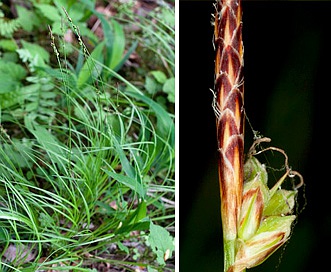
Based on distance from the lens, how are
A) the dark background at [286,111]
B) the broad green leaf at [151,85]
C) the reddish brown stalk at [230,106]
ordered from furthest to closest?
the broad green leaf at [151,85] < the dark background at [286,111] < the reddish brown stalk at [230,106]

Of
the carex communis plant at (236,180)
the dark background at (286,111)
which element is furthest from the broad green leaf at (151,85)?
the carex communis plant at (236,180)

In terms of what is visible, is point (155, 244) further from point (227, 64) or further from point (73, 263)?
point (227, 64)

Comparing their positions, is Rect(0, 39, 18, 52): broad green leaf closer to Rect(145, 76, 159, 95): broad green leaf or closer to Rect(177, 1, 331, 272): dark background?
Rect(145, 76, 159, 95): broad green leaf

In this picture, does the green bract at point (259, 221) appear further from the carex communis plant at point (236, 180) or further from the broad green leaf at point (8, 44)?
the broad green leaf at point (8, 44)

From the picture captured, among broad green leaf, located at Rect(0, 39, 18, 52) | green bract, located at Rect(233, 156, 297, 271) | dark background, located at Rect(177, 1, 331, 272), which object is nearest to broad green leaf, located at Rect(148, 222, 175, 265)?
dark background, located at Rect(177, 1, 331, 272)

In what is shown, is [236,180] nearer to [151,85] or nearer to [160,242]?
[160,242]
